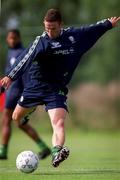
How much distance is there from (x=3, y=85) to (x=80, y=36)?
133cm

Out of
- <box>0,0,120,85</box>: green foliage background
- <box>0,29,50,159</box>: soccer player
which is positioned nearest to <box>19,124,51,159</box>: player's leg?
<box>0,29,50,159</box>: soccer player

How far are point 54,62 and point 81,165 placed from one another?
6.42 ft

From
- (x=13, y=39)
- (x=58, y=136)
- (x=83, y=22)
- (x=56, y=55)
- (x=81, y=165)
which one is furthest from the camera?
(x=83, y=22)

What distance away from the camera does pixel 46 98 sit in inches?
495

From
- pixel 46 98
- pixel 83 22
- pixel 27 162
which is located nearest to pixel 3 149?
pixel 46 98

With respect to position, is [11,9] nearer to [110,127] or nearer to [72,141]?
[110,127]

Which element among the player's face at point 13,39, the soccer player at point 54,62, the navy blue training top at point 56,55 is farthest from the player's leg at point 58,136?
the player's face at point 13,39

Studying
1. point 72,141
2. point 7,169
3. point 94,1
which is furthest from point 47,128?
point 7,169

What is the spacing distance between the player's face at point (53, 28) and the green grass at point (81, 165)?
1.90m

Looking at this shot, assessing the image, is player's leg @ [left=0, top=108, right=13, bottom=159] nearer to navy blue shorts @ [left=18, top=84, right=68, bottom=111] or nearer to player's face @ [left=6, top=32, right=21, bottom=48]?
player's face @ [left=6, top=32, right=21, bottom=48]

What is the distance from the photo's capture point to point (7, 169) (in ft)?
41.6

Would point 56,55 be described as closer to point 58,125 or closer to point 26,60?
point 26,60

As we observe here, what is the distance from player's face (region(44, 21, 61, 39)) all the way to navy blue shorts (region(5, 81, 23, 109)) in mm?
3025

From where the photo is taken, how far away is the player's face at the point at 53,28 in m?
12.1
